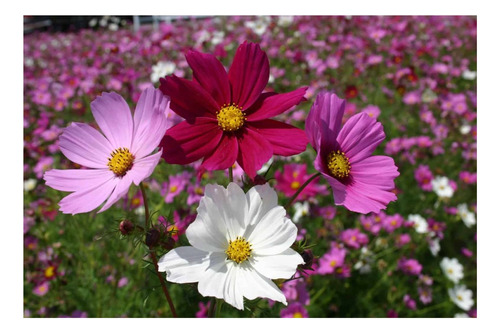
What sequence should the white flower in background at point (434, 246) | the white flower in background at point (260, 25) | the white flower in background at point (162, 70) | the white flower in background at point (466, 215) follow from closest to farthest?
the white flower in background at point (434, 246) → the white flower in background at point (466, 215) → the white flower in background at point (162, 70) → the white flower in background at point (260, 25)

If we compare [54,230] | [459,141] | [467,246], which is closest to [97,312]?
[54,230]

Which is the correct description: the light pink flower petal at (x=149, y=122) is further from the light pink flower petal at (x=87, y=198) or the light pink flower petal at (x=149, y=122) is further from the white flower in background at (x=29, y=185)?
the white flower in background at (x=29, y=185)

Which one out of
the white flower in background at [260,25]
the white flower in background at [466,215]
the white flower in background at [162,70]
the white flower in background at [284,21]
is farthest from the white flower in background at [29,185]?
the white flower in background at [284,21]

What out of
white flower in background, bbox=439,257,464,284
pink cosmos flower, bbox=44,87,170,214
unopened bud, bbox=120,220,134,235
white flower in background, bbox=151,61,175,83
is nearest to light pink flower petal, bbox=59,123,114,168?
pink cosmos flower, bbox=44,87,170,214

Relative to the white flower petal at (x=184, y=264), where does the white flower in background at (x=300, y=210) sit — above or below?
above

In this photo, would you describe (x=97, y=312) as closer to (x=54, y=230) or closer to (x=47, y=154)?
(x=54, y=230)
